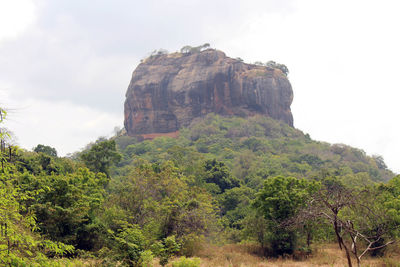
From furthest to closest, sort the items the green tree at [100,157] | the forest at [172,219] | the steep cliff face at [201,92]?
the steep cliff face at [201,92] → the green tree at [100,157] → the forest at [172,219]

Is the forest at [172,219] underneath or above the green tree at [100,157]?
underneath

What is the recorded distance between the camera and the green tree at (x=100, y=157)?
1224 inches

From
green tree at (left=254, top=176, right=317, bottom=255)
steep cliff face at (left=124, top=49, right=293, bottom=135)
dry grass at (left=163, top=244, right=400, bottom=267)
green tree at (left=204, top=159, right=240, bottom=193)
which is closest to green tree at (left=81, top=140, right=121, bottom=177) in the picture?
green tree at (left=204, top=159, right=240, bottom=193)

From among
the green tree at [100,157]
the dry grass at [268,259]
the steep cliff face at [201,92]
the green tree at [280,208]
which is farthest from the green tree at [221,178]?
the steep cliff face at [201,92]

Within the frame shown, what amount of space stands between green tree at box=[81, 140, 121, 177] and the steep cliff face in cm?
4214

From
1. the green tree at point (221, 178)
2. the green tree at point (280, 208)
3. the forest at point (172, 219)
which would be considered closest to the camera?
the forest at point (172, 219)

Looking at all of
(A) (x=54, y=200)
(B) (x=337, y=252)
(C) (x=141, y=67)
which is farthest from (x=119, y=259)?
(C) (x=141, y=67)

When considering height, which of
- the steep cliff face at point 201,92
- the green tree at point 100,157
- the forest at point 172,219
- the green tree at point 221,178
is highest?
the steep cliff face at point 201,92

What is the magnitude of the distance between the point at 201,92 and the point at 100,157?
4459 cm

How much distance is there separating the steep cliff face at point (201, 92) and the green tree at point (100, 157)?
138 ft

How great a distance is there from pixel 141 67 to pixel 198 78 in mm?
15757

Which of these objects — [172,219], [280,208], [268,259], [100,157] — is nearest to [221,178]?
[100,157]

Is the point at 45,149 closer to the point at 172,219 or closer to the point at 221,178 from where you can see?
the point at 221,178

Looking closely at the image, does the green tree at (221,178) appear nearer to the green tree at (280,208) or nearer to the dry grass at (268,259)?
the dry grass at (268,259)
